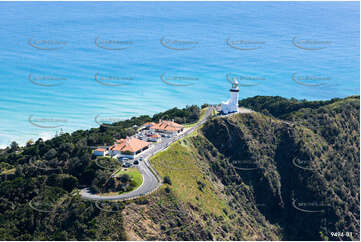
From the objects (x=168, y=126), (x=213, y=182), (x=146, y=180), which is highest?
(x=146, y=180)

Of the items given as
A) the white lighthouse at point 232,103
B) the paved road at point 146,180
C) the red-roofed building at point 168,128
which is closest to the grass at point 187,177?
the paved road at point 146,180

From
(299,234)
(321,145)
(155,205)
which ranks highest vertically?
(155,205)

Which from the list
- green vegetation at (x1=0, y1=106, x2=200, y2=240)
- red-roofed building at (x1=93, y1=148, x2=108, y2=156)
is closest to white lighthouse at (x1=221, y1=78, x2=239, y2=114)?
green vegetation at (x1=0, y1=106, x2=200, y2=240)

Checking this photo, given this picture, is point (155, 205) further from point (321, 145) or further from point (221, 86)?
point (221, 86)

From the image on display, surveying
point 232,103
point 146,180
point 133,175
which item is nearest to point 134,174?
point 133,175

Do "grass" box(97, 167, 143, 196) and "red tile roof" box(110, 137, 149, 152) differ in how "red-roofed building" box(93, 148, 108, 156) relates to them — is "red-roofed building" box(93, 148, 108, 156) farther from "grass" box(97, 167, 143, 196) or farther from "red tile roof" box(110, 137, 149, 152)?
"grass" box(97, 167, 143, 196)

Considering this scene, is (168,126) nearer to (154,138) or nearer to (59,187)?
(154,138)

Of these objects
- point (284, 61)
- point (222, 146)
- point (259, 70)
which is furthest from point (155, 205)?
point (284, 61)
